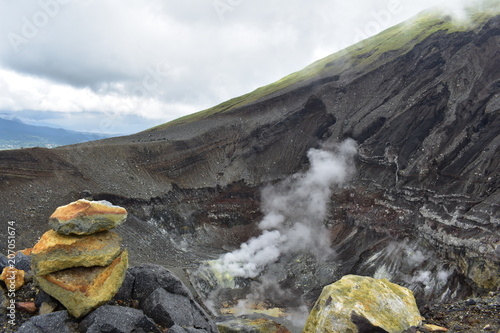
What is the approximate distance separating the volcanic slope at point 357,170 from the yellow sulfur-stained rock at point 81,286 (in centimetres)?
2311

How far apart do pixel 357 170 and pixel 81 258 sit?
4289 centimetres

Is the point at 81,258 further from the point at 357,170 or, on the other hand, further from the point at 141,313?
the point at 357,170

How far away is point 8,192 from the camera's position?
36.2 m

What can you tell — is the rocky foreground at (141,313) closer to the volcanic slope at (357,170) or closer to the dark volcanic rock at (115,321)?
the dark volcanic rock at (115,321)

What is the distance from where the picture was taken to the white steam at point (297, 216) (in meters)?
43.2

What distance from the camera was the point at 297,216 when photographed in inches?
1983

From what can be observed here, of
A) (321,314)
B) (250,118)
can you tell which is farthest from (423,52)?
(321,314)

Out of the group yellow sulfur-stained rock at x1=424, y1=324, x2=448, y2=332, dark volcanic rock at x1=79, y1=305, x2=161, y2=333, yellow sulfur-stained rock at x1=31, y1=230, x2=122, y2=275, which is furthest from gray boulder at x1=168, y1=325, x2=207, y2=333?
yellow sulfur-stained rock at x1=424, y1=324, x2=448, y2=332

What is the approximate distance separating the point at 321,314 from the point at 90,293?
14.7 meters

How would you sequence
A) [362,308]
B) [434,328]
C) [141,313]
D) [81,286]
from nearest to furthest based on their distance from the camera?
1. [81,286]
2. [141,313]
3. [434,328]
4. [362,308]

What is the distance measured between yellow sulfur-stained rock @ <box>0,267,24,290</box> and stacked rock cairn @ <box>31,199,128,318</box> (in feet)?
2.88

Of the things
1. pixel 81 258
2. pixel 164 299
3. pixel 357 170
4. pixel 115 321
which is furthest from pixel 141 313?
pixel 357 170

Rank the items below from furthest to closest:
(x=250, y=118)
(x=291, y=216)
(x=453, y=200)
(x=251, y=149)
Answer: (x=250, y=118) → (x=251, y=149) → (x=291, y=216) → (x=453, y=200)

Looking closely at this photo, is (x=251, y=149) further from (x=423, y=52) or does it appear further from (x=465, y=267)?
(x=465, y=267)
